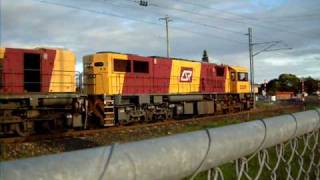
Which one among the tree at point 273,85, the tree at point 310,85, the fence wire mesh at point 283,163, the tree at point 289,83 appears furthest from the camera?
the tree at point 273,85

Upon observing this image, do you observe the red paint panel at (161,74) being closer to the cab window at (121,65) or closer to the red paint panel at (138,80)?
the red paint panel at (138,80)

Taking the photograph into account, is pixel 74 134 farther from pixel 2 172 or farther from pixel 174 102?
pixel 2 172

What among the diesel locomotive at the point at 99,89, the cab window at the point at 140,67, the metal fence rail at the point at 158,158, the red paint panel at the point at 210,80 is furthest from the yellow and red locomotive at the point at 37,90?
the metal fence rail at the point at 158,158

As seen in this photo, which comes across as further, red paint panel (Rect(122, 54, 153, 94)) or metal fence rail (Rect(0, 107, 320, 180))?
red paint panel (Rect(122, 54, 153, 94))

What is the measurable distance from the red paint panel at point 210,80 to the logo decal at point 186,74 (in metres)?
1.49

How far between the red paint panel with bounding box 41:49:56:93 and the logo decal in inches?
410

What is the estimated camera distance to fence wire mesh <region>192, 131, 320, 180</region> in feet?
9.66

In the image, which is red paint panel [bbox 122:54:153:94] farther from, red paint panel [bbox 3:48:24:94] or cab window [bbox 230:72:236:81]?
cab window [bbox 230:72:236:81]

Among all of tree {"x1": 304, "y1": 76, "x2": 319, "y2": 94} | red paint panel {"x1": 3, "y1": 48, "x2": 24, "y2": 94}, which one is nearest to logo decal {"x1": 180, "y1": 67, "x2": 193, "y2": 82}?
red paint panel {"x1": 3, "y1": 48, "x2": 24, "y2": 94}

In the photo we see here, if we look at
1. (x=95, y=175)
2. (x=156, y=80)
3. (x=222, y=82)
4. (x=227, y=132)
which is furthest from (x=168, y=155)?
(x=222, y=82)

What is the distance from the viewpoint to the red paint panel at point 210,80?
3259cm

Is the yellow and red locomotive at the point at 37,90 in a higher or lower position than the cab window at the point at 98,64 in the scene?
lower

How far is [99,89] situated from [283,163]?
1988cm

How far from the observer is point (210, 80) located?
112 feet
